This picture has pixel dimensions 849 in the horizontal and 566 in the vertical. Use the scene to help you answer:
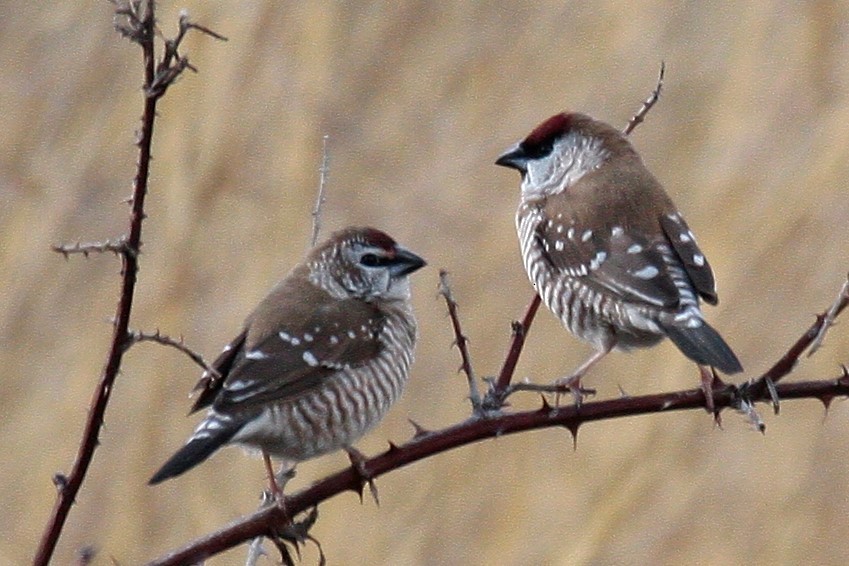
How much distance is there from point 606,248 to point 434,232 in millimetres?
4420

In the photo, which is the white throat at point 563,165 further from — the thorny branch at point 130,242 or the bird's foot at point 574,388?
the thorny branch at point 130,242

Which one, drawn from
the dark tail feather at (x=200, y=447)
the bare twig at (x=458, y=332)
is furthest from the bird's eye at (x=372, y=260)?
the bare twig at (x=458, y=332)

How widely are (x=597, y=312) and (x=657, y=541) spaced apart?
433cm

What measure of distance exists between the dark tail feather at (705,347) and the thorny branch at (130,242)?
1.65 m

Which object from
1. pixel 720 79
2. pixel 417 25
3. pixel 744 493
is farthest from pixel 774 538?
pixel 417 25

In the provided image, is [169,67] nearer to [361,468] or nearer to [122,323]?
[122,323]

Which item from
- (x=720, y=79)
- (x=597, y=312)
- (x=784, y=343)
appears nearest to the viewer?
(x=597, y=312)

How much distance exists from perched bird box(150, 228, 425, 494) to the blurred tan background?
371cm

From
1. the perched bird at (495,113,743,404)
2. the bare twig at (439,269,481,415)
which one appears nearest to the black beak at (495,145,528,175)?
the perched bird at (495,113,743,404)

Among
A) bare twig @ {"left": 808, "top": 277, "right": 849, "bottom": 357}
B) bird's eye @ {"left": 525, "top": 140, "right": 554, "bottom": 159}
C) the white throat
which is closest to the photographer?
bare twig @ {"left": 808, "top": 277, "right": 849, "bottom": 357}

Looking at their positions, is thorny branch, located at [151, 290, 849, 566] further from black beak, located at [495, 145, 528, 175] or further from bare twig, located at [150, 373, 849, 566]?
black beak, located at [495, 145, 528, 175]

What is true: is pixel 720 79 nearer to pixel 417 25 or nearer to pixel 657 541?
pixel 417 25

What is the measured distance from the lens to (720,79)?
9094 mm

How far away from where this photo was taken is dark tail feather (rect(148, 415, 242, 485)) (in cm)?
368
